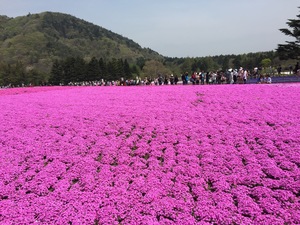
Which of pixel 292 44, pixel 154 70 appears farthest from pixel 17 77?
pixel 292 44

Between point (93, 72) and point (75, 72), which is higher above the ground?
point (75, 72)

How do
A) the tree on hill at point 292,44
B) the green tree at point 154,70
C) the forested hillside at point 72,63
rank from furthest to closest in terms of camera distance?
the green tree at point 154,70 → the forested hillside at point 72,63 → the tree on hill at point 292,44

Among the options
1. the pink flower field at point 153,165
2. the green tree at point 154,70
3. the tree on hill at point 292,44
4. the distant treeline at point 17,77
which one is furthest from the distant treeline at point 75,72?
the pink flower field at point 153,165

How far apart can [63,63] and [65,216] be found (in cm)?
9788

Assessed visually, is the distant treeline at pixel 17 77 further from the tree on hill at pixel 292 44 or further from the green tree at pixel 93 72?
the tree on hill at pixel 292 44

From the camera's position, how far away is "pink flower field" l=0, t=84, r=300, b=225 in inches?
314

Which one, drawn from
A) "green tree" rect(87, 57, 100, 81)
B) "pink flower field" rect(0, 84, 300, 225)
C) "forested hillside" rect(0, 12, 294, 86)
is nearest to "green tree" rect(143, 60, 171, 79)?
"forested hillside" rect(0, 12, 294, 86)

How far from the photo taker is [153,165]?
34.5 ft

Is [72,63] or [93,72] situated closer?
[93,72]

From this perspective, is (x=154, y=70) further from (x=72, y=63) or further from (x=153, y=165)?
(x=153, y=165)

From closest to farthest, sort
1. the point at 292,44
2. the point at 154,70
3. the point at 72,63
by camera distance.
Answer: the point at 292,44
the point at 72,63
the point at 154,70

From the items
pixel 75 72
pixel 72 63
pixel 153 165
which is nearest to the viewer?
pixel 153 165

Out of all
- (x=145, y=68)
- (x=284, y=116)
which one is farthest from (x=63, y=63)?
(x=284, y=116)

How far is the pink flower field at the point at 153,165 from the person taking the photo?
26.2 feet
